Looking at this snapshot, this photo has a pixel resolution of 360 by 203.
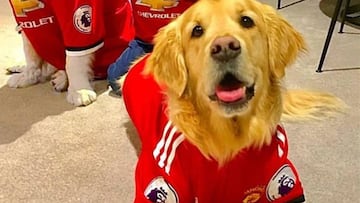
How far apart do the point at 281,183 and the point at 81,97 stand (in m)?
0.94

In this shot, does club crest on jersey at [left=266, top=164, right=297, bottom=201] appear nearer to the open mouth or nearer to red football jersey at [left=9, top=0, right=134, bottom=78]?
the open mouth

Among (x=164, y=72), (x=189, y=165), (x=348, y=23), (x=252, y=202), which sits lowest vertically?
(x=348, y=23)

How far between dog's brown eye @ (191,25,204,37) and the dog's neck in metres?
0.14

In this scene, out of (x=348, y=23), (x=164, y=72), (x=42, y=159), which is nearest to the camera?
(x=164, y=72)

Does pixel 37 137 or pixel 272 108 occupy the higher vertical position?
pixel 272 108

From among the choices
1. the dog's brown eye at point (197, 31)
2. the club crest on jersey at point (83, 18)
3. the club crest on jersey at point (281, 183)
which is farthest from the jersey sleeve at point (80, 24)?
the club crest on jersey at point (281, 183)

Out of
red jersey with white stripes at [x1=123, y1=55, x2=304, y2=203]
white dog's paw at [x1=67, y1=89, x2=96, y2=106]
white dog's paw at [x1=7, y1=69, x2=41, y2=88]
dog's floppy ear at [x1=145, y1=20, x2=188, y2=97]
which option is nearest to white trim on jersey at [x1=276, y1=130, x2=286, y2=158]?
red jersey with white stripes at [x1=123, y1=55, x2=304, y2=203]

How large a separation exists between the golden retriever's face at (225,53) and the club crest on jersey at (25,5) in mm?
879

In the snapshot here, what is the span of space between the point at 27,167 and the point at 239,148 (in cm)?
70

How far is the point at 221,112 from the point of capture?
1.26m

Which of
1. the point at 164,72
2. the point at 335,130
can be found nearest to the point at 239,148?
the point at 164,72

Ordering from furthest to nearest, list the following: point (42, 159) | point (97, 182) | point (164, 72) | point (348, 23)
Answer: point (348, 23), point (42, 159), point (97, 182), point (164, 72)

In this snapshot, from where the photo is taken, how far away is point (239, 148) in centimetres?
133

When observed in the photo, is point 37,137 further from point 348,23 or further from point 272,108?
point 348,23
